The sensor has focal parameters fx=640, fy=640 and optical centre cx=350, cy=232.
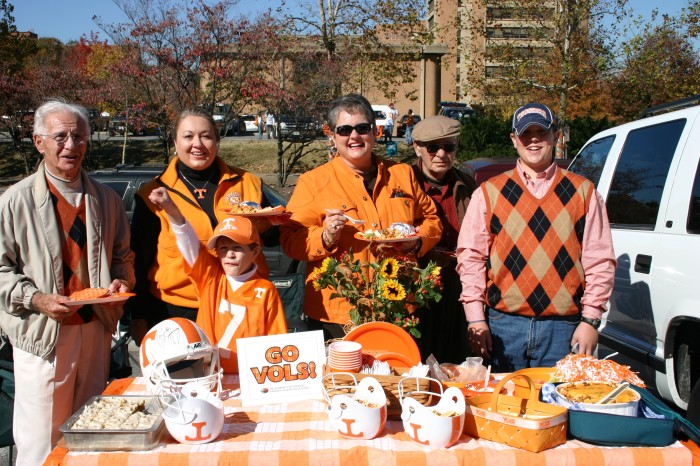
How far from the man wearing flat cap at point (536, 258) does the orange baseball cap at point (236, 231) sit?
1.03 metres

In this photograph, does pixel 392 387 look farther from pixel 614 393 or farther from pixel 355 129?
pixel 355 129

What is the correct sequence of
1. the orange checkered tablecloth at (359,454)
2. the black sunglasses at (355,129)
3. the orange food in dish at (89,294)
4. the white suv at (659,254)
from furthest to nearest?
the white suv at (659,254) → the black sunglasses at (355,129) → the orange food in dish at (89,294) → the orange checkered tablecloth at (359,454)

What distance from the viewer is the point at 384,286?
2.83 m

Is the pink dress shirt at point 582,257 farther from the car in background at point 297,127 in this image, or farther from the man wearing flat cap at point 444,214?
the car in background at point 297,127

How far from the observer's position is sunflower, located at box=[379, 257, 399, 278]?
2.87m

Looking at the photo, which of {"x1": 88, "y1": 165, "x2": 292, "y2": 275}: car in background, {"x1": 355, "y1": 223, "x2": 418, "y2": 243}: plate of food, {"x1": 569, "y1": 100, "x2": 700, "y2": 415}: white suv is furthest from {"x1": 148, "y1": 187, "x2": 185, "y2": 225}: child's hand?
{"x1": 88, "y1": 165, "x2": 292, "y2": 275}: car in background

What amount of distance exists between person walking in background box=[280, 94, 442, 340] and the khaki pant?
3.74 ft

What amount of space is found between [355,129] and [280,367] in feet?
4.58

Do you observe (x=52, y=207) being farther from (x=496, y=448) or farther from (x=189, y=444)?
(x=496, y=448)

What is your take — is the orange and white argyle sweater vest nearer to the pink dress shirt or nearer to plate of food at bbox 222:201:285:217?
the pink dress shirt

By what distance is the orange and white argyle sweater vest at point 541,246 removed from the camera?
2957mm

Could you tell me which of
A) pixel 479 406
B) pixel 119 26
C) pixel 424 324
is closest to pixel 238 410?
pixel 479 406

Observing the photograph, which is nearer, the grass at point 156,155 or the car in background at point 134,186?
the car in background at point 134,186

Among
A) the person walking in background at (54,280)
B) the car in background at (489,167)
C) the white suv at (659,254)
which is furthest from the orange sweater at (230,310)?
the car in background at (489,167)
